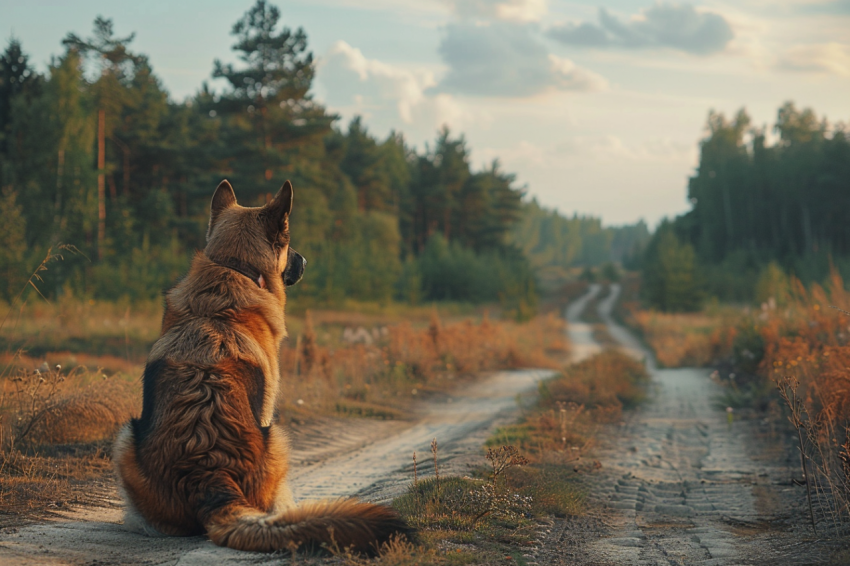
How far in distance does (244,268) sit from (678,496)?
545 cm

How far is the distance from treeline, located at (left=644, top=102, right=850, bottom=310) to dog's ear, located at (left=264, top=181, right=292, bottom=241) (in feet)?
185

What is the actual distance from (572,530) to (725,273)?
72.2 m

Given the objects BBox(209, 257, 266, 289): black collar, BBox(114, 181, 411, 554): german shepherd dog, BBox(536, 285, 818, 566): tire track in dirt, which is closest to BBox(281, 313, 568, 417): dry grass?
BBox(536, 285, 818, 566): tire track in dirt

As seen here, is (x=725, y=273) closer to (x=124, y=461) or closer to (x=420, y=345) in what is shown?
(x=420, y=345)

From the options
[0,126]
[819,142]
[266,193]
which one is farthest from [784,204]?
[0,126]

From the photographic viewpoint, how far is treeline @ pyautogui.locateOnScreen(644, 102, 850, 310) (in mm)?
60125

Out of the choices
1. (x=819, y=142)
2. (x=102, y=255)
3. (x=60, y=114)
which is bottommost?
(x=102, y=255)

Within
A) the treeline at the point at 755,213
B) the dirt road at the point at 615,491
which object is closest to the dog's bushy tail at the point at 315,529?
the dirt road at the point at 615,491

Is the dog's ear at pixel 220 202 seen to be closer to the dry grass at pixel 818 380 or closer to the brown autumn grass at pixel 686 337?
the dry grass at pixel 818 380

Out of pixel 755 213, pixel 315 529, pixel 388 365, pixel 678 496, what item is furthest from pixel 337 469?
pixel 755 213

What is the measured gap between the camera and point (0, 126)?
1647 inches

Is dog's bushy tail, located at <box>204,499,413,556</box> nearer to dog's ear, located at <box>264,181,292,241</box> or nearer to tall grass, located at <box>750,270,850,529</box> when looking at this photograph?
dog's ear, located at <box>264,181,292,241</box>

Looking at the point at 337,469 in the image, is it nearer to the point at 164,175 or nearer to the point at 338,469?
the point at 338,469

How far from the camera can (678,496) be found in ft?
23.9
